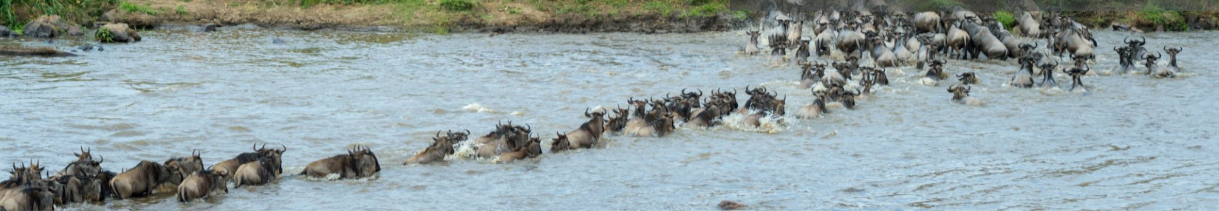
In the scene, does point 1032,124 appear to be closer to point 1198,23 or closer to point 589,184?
point 589,184

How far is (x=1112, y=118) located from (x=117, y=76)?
13.8 meters

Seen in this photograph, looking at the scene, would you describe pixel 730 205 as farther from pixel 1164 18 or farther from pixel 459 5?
pixel 459 5

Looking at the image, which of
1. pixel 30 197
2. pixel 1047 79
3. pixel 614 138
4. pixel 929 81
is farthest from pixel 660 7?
pixel 30 197

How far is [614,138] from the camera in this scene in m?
11.8

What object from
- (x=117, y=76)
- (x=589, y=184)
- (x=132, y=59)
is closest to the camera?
(x=589, y=184)

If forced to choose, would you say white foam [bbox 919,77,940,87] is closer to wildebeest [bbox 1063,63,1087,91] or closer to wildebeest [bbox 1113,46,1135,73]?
wildebeest [bbox 1063,63,1087,91]

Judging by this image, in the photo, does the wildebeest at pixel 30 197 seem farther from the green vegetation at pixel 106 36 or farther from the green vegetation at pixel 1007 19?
the green vegetation at pixel 1007 19

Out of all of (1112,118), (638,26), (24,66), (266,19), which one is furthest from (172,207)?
(266,19)

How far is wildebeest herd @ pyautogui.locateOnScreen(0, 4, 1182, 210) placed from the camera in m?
8.62

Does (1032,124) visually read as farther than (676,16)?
No

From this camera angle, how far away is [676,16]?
95.7 ft

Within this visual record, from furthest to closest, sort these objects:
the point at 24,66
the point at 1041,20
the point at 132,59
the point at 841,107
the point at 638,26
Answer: the point at 638,26 → the point at 1041,20 → the point at 132,59 → the point at 24,66 → the point at 841,107

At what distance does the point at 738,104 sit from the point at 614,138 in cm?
384

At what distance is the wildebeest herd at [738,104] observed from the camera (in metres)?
8.62
